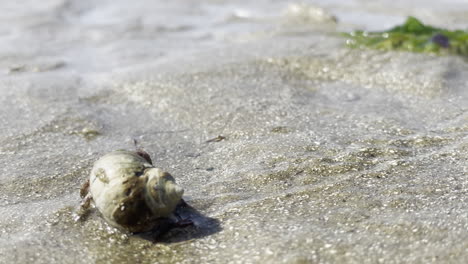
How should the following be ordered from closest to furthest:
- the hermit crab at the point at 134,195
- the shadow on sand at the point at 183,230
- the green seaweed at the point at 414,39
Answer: the hermit crab at the point at 134,195
the shadow on sand at the point at 183,230
the green seaweed at the point at 414,39

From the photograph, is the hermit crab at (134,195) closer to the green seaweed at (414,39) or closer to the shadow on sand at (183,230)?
the shadow on sand at (183,230)

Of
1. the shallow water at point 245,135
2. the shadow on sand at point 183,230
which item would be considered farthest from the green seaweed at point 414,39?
the shadow on sand at point 183,230

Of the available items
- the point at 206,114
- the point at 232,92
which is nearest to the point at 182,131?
the point at 206,114

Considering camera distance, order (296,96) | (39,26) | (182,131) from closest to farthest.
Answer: (182,131), (296,96), (39,26)

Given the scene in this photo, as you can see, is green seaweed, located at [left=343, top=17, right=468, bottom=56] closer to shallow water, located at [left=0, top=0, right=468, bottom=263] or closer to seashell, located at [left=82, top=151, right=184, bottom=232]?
shallow water, located at [left=0, top=0, right=468, bottom=263]

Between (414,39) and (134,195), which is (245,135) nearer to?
(134,195)

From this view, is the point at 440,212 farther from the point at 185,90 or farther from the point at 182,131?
the point at 185,90
